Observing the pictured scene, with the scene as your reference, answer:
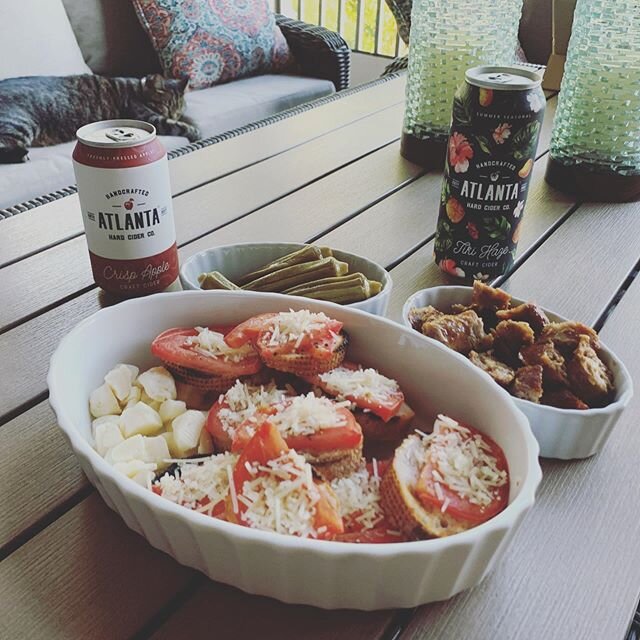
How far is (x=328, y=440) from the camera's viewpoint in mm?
524

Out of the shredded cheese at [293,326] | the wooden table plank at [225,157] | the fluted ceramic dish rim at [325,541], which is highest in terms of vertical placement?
the shredded cheese at [293,326]

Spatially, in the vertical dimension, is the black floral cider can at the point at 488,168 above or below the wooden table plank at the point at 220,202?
above

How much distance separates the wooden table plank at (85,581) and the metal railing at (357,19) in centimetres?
323

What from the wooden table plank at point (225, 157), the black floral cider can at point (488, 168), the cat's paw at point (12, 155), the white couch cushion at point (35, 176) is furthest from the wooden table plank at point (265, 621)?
the cat's paw at point (12, 155)

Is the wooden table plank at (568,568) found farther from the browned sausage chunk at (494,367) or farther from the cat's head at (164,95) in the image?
the cat's head at (164,95)

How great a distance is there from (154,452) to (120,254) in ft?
1.08

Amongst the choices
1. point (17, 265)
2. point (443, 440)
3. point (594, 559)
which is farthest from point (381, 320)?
point (17, 265)

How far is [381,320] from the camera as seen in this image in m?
0.64

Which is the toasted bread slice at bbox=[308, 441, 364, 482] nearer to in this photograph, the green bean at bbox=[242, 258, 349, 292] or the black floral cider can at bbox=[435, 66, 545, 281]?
the green bean at bbox=[242, 258, 349, 292]

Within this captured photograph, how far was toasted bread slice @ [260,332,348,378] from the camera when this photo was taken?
23.7 inches

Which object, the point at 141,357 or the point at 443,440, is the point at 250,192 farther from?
the point at 443,440

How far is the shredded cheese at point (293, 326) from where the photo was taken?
0.60 m

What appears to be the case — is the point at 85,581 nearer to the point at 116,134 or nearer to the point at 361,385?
the point at 361,385

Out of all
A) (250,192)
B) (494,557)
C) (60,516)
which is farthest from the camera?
(250,192)
